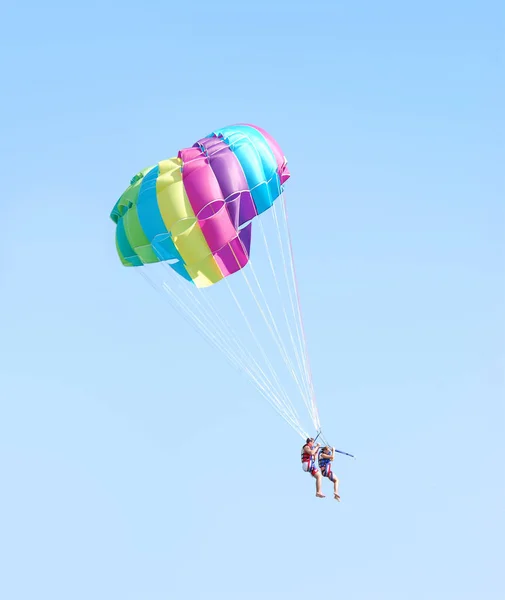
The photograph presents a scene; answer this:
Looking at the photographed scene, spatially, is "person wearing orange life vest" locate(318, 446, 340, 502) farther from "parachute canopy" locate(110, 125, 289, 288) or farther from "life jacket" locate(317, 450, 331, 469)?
"parachute canopy" locate(110, 125, 289, 288)

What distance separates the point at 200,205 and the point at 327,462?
206 inches

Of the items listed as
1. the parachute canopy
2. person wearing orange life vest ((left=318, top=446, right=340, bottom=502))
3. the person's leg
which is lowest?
the person's leg

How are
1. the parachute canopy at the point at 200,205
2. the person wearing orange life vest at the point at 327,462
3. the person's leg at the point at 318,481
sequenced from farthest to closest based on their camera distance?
1. the parachute canopy at the point at 200,205
2. the person wearing orange life vest at the point at 327,462
3. the person's leg at the point at 318,481

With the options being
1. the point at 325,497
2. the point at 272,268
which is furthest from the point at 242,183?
the point at 325,497

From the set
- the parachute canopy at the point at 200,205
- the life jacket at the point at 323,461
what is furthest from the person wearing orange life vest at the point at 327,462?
the parachute canopy at the point at 200,205

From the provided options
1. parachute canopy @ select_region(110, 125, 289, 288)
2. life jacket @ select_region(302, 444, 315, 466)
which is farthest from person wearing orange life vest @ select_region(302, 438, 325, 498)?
parachute canopy @ select_region(110, 125, 289, 288)

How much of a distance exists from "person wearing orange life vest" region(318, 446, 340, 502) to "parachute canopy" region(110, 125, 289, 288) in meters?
3.97

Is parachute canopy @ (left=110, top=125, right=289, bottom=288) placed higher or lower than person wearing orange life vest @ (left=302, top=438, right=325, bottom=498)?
higher

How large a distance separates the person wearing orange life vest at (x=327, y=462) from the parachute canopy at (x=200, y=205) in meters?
3.97

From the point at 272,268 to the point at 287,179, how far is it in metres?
3.44

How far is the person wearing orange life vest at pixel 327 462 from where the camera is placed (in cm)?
1902

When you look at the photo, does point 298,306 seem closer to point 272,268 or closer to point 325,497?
point 272,268

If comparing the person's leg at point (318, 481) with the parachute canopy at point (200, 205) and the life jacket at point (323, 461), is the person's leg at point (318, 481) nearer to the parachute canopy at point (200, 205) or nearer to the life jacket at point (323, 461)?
the life jacket at point (323, 461)

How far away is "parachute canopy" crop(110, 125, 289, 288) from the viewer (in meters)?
19.9
